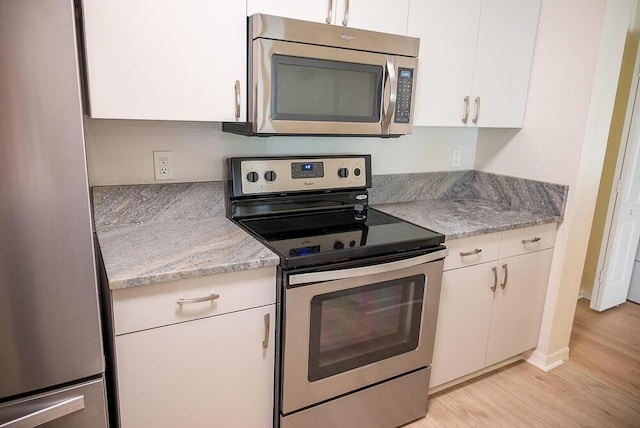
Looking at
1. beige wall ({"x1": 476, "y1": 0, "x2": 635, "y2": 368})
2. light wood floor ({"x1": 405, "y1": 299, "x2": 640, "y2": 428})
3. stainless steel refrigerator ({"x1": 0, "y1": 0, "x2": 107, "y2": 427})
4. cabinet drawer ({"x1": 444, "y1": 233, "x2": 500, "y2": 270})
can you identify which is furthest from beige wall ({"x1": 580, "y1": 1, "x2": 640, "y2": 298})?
stainless steel refrigerator ({"x1": 0, "y1": 0, "x2": 107, "y2": 427})

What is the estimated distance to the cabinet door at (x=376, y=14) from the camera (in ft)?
5.49

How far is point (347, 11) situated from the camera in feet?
5.48

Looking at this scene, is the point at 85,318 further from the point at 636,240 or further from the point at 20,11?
the point at 636,240

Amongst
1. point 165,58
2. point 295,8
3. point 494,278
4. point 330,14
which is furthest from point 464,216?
point 165,58

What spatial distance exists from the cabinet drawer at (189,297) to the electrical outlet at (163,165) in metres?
0.60

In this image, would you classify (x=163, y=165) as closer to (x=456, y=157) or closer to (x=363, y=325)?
(x=363, y=325)

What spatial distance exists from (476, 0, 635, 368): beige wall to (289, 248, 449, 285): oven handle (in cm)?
91

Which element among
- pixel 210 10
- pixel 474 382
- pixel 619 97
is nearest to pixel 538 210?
pixel 474 382

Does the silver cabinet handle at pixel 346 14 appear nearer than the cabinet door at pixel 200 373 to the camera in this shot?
No

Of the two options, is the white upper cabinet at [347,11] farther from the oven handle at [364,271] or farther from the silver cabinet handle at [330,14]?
the oven handle at [364,271]

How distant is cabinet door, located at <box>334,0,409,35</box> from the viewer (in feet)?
5.49

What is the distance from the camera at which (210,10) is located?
Result: 1.44 meters

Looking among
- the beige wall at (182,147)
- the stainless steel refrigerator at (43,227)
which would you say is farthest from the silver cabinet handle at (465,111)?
the stainless steel refrigerator at (43,227)

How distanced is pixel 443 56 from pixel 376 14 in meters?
0.42
